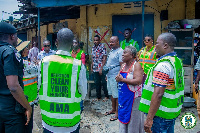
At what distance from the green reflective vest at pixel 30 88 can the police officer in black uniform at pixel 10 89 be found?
0.84m

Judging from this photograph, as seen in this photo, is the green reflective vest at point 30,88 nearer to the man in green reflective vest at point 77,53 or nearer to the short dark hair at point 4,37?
the short dark hair at point 4,37

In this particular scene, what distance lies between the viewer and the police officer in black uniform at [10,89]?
7.84 ft

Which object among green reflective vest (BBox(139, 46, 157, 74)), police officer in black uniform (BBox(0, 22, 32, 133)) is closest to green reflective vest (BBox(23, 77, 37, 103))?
police officer in black uniform (BBox(0, 22, 32, 133))

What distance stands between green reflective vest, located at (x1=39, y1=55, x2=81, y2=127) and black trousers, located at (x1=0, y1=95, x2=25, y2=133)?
0.43m

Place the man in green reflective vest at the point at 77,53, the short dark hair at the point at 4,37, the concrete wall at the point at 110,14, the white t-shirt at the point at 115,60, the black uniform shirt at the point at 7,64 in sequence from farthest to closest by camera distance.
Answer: the concrete wall at the point at 110,14 < the man in green reflective vest at the point at 77,53 < the white t-shirt at the point at 115,60 < the short dark hair at the point at 4,37 < the black uniform shirt at the point at 7,64

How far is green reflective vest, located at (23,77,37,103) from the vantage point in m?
3.47

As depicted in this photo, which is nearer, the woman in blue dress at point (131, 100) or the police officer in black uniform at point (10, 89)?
the police officer in black uniform at point (10, 89)

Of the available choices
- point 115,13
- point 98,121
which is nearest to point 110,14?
point 115,13

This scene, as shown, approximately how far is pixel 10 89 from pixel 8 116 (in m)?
0.38

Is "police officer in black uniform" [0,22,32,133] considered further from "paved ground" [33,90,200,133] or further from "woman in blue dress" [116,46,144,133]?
"paved ground" [33,90,200,133]

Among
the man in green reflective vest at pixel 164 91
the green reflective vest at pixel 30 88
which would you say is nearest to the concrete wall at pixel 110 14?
the green reflective vest at pixel 30 88

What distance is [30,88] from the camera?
3.53 meters

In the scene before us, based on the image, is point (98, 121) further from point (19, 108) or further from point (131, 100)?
point (19, 108)

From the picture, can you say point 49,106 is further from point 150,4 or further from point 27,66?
point 150,4
